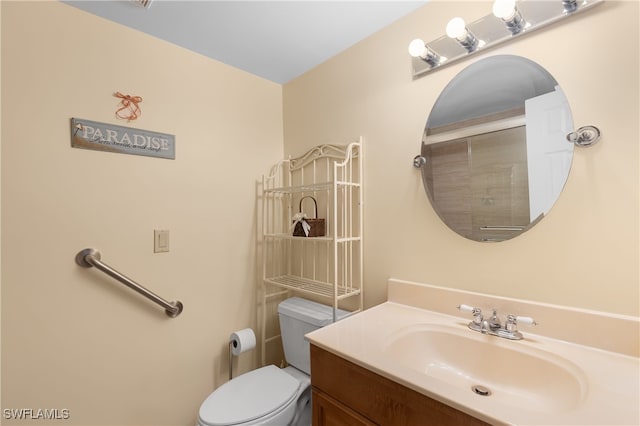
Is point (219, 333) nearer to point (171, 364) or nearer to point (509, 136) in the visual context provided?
point (171, 364)

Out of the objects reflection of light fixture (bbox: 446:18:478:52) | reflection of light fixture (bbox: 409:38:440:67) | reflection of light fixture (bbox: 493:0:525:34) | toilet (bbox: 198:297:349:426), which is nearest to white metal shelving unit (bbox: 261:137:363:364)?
toilet (bbox: 198:297:349:426)

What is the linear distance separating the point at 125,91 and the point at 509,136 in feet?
5.43

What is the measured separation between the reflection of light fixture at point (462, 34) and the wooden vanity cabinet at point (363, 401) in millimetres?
1187

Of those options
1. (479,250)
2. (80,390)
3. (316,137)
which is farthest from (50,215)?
(479,250)

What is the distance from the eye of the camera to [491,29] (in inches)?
40.9

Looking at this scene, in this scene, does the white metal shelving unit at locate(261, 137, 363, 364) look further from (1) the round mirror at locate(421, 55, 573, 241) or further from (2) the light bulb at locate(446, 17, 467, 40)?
(2) the light bulb at locate(446, 17, 467, 40)

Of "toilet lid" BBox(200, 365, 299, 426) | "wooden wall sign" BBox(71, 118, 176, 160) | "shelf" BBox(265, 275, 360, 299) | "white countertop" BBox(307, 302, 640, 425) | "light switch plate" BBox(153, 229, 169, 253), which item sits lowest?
"toilet lid" BBox(200, 365, 299, 426)

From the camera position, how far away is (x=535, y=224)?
0.96 meters

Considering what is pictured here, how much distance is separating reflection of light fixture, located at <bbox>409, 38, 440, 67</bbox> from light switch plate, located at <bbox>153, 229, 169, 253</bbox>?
1.42m

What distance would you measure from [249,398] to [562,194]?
1.44 m

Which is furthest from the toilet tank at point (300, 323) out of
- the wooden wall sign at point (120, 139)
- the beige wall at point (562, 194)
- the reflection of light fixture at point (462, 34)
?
the reflection of light fixture at point (462, 34)

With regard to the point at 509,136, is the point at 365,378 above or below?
below

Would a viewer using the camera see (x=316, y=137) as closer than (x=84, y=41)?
No

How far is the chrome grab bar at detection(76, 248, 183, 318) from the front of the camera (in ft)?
3.99
